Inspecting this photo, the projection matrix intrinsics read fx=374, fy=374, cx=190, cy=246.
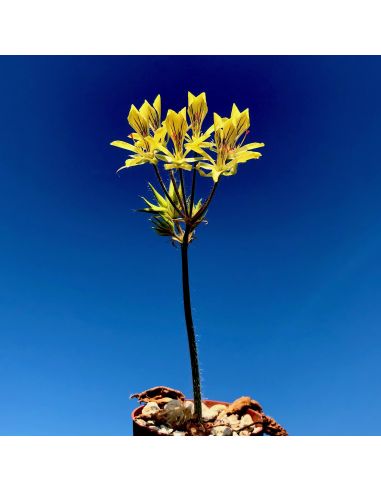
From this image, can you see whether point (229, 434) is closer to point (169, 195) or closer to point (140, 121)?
point (169, 195)

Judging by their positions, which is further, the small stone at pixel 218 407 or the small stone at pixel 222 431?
the small stone at pixel 218 407

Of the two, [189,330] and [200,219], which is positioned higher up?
[200,219]

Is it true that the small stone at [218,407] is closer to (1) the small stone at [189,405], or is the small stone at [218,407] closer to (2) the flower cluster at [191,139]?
(1) the small stone at [189,405]

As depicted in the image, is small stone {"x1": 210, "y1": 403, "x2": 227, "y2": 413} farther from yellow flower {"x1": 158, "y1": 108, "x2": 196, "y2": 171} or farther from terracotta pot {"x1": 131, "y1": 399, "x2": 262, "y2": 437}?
yellow flower {"x1": 158, "y1": 108, "x2": 196, "y2": 171}

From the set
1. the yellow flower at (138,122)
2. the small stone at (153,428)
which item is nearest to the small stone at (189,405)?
the small stone at (153,428)

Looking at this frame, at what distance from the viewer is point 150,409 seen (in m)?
1.27

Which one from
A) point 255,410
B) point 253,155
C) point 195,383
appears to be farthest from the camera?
point 255,410

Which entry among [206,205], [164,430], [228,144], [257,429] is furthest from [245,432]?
[228,144]

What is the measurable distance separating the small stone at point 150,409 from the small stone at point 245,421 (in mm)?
283

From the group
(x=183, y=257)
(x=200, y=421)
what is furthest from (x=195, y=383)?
(x=183, y=257)

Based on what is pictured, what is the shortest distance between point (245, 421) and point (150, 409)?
32 cm

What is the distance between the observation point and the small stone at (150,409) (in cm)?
A: 124

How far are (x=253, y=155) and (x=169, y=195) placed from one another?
0.31 metres
